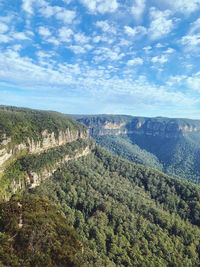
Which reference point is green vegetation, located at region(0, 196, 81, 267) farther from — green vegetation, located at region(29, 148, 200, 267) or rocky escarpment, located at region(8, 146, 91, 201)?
rocky escarpment, located at region(8, 146, 91, 201)

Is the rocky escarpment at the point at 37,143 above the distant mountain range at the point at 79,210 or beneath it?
above

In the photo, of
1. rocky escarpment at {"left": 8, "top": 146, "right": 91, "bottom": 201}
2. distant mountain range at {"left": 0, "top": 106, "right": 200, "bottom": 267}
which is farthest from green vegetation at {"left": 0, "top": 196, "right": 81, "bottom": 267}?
rocky escarpment at {"left": 8, "top": 146, "right": 91, "bottom": 201}

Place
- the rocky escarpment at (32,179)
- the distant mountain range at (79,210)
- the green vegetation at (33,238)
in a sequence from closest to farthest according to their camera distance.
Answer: the green vegetation at (33,238), the distant mountain range at (79,210), the rocky escarpment at (32,179)

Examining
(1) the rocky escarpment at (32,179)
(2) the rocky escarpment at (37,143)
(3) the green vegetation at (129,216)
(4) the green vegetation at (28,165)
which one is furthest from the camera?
(2) the rocky escarpment at (37,143)

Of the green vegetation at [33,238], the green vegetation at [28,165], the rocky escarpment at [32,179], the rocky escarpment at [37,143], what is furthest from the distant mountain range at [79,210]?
the rocky escarpment at [37,143]

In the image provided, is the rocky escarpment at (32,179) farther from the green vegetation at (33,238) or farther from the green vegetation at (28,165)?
the green vegetation at (33,238)

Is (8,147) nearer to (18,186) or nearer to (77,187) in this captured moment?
(18,186)

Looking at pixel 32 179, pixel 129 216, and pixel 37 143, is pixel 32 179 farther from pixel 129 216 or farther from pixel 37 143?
pixel 129 216

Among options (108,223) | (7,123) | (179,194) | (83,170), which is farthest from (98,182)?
(7,123)
